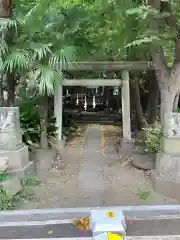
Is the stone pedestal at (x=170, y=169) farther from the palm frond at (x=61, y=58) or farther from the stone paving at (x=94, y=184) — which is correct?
the palm frond at (x=61, y=58)

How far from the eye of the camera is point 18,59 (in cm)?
628

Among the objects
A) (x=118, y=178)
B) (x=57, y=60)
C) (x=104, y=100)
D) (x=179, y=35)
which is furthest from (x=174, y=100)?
(x=104, y=100)

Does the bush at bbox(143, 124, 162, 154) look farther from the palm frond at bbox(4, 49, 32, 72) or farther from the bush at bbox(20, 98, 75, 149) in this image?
the palm frond at bbox(4, 49, 32, 72)

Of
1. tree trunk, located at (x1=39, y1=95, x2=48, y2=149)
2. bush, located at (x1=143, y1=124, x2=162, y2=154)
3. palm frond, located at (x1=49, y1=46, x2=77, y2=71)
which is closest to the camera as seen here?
palm frond, located at (x1=49, y1=46, x2=77, y2=71)

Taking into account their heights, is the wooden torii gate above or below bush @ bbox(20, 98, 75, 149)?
above

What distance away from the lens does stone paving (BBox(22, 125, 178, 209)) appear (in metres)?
5.51

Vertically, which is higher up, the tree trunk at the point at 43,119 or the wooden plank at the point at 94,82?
the wooden plank at the point at 94,82

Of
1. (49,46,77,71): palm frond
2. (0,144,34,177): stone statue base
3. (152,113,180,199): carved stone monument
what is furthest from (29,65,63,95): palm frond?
(152,113,180,199): carved stone monument

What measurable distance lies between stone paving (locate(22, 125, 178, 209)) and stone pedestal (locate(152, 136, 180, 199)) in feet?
0.51

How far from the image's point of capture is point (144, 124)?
1004 centimetres

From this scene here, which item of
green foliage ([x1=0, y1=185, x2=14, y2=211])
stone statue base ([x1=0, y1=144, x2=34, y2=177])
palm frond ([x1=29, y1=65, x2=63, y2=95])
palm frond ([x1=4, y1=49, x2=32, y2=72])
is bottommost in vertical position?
green foliage ([x1=0, y1=185, x2=14, y2=211])

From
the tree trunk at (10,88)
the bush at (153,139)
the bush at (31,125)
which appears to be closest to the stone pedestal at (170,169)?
the bush at (153,139)

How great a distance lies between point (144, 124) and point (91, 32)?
3158 mm

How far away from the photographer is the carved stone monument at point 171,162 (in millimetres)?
5711
